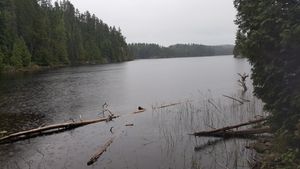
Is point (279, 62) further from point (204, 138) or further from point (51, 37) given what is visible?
point (51, 37)

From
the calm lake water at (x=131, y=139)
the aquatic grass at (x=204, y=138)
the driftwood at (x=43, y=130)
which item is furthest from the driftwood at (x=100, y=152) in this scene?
the driftwood at (x=43, y=130)

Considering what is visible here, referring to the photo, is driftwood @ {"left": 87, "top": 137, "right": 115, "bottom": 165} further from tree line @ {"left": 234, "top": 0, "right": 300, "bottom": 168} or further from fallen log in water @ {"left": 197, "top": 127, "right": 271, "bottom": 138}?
tree line @ {"left": 234, "top": 0, "right": 300, "bottom": 168}

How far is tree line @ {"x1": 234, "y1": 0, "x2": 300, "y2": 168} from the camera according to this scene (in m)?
10.8

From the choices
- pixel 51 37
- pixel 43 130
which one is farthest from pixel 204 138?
pixel 51 37

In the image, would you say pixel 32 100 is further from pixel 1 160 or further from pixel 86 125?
pixel 1 160

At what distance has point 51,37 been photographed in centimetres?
12000

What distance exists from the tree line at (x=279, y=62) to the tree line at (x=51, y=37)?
247 feet

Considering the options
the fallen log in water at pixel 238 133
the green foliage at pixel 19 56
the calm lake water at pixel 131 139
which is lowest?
the calm lake water at pixel 131 139

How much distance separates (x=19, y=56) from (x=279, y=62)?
84551 mm

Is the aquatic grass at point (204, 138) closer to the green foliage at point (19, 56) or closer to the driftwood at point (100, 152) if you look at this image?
the driftwood at point (100, 152)

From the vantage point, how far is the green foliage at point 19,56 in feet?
286

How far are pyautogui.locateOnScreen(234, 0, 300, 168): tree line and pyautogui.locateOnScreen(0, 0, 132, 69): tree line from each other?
75158mm

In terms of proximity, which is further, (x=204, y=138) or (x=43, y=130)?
(x=43, y=130)

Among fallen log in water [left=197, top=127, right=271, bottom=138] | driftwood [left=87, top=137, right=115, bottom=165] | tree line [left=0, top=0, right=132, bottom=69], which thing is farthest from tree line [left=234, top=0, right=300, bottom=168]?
tree line [left=0, top=0, right=132, bottom=69]
